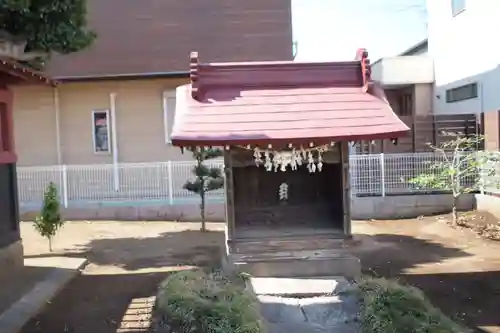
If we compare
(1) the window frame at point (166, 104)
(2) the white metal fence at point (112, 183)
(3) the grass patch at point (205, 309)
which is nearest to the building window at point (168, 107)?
(1) the window frame at point (166, 104)

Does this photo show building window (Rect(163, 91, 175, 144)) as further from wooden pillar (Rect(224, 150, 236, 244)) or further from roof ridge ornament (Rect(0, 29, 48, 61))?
wooden pillar (Rect(224, 150, 236, 244))

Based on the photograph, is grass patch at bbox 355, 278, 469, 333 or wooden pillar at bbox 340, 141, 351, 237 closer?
grass patch at bbox 355, 278, 469, 333

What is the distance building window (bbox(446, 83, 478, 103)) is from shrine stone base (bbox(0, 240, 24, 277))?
39.4 feet

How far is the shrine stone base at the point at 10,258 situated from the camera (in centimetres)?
918

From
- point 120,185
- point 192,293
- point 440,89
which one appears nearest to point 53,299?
point 192,293

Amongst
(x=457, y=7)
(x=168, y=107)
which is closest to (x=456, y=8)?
(x=457, y=7)

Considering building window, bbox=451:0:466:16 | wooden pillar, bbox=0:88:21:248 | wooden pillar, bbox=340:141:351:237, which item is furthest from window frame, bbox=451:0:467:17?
wooden pillar, bbox=0:88:21:248

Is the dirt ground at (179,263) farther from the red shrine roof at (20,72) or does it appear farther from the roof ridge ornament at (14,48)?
the roof ridge ornament at (14,48)

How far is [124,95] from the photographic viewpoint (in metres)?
17.2

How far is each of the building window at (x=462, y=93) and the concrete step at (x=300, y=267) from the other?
907 centimetres

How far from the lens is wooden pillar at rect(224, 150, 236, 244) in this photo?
945 cm

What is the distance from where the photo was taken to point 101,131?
17453 millimetres

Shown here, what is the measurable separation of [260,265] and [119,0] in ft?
34.6

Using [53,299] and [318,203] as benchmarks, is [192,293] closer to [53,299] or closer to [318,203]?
[53,299]
